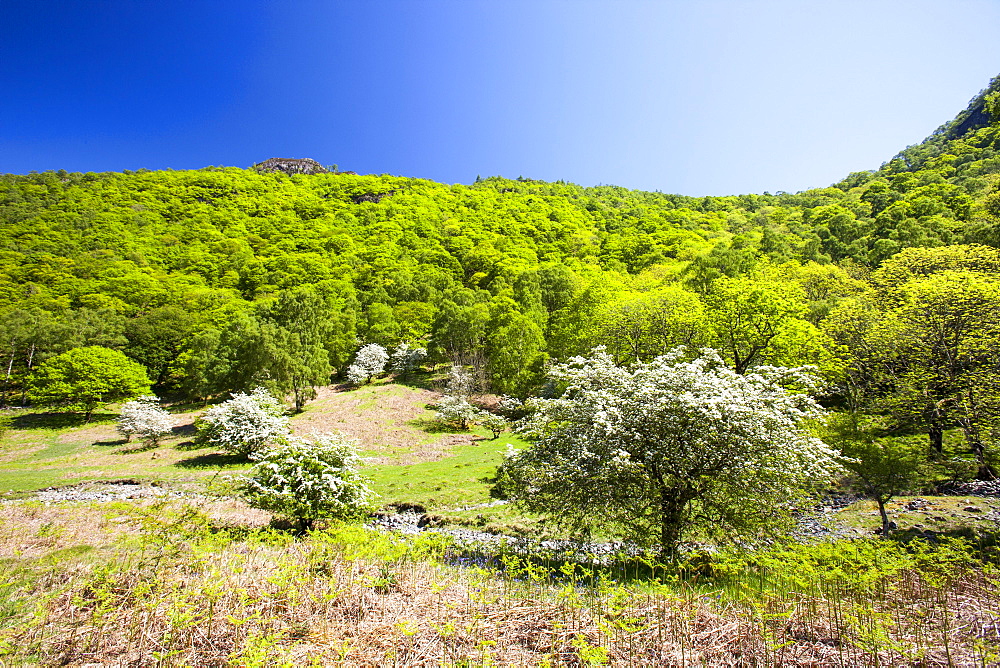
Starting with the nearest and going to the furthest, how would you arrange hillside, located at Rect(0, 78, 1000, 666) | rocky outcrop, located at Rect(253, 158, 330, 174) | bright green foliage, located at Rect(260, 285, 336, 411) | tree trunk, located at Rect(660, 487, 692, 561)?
1. hillside, located at Rect(0, 78, 1000, 666)
2. tree trunk, located at Rect(660, 487, 692, 561)
3. bright green foliage, located at Rect(260, 285, 336, 411)
4. rocky outcrop, located at Rect(253, 158, 330, 174)

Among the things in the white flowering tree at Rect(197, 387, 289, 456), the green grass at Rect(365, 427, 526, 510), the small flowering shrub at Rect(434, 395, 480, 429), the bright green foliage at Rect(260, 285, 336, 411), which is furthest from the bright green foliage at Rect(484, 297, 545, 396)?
the white flowering tree at Rect(197, 387, 289, 456)

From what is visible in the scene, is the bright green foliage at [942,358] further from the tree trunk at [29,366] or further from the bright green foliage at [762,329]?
the tree trunk at [29,366]

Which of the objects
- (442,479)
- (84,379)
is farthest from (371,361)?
(442,479)

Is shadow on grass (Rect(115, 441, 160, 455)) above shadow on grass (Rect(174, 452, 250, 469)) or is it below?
above

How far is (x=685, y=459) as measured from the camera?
8.89 metres

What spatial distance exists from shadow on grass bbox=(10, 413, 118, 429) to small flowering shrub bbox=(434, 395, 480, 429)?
3145 cm

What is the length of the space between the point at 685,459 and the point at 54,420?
171ft

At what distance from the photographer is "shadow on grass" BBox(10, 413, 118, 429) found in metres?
34.3

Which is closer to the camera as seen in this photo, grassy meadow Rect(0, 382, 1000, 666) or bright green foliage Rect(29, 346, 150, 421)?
grassy meadow Rect(0, 382, 1000, 666)

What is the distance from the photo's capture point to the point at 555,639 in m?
4.75

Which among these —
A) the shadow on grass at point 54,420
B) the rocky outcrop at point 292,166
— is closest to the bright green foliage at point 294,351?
the shadow on grass at point 54,420

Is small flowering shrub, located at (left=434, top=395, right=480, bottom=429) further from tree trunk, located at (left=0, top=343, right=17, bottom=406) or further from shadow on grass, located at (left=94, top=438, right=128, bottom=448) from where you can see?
tree trunk, located at (left=0, top=343, right=17, bottom=406)

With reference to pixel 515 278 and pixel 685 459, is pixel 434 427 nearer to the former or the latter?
pixel 685 459

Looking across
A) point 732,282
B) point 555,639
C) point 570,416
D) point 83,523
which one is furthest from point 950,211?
point 83,523
